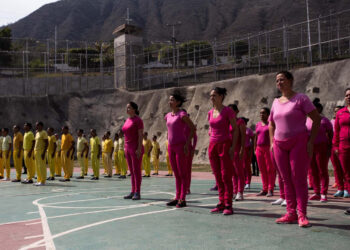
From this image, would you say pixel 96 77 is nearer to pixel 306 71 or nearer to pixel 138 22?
pixel 306 71

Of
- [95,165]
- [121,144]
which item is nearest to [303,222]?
[95,165]

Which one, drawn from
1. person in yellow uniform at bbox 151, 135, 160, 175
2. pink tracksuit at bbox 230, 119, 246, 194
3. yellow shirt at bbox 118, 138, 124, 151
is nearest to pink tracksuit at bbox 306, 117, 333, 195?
pink tracksuit at bbox 230, 119, 246, 194

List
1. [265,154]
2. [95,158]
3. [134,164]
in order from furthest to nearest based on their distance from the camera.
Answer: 1. [95,158]
2. [265,154]
3. [134,164]

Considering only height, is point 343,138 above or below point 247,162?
above

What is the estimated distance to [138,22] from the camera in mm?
191125

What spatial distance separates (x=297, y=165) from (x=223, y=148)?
146cm

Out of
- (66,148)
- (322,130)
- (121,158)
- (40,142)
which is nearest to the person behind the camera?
(322,130)

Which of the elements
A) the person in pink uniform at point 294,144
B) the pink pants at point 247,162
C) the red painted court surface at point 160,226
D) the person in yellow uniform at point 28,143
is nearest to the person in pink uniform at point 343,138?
the red painted court surface at point 160,226

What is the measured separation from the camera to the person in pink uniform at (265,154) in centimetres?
870

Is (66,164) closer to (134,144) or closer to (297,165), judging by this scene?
(134,144)

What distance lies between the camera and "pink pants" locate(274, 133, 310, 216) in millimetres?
5281

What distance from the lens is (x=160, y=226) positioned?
18.1ft

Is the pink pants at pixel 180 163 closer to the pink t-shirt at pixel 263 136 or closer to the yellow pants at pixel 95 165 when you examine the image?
the pink t-shirt at pixel 263 136

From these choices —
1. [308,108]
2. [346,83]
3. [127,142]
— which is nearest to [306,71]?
[346,83]
